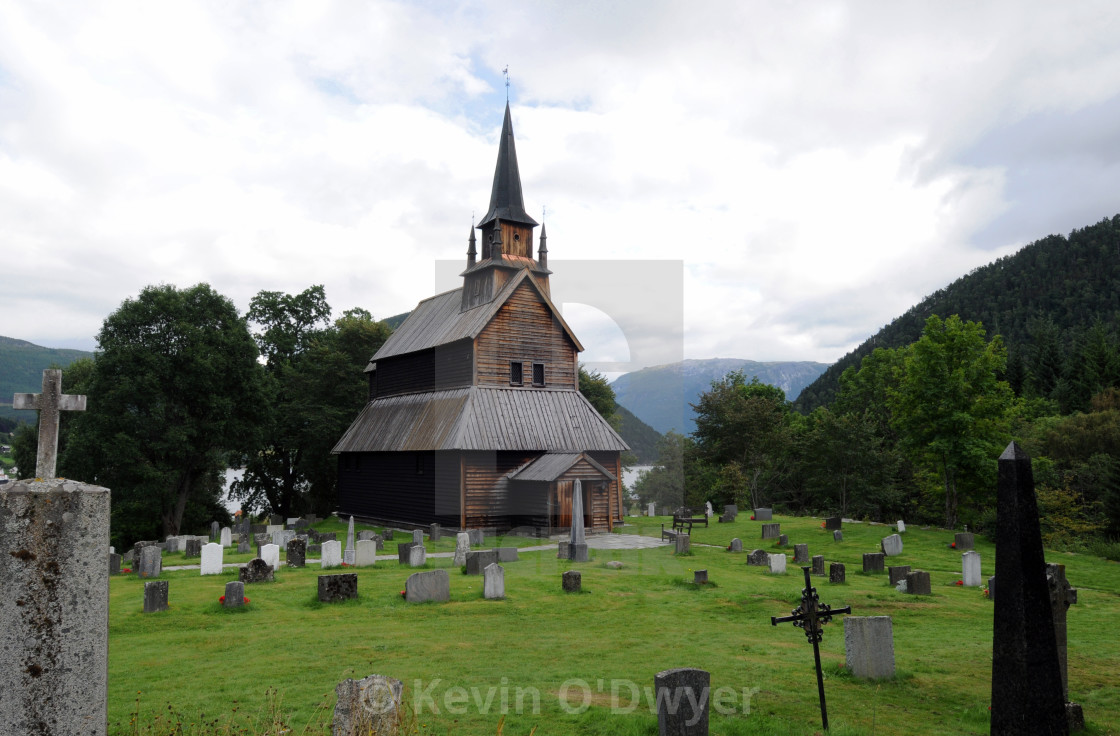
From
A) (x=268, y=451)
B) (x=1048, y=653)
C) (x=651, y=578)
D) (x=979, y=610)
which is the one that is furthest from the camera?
(x=268, y=451)

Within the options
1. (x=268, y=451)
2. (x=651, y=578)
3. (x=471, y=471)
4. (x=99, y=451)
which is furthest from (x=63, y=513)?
(x=268, y=451)

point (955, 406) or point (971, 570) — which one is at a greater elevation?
point (955, 406)

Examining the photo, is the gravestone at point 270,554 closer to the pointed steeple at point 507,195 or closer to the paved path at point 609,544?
the paved path at point 609,544

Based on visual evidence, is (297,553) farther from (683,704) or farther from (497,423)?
(683,704)

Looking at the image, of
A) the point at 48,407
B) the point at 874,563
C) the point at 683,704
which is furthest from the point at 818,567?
the point at 48,407

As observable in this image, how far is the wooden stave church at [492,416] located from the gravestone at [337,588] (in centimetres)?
1257

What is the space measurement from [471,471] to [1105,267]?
4470 inches

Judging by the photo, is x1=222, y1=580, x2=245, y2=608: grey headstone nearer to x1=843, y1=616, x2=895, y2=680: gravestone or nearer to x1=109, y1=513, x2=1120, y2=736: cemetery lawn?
x1=109, y1=513, x2=1120, y2=736: cemetery lawn

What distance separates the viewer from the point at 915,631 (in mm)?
12789

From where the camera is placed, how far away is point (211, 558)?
62.1 feet

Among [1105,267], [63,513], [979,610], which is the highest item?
[1105,267]

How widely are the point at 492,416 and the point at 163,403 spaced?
16.7 metres

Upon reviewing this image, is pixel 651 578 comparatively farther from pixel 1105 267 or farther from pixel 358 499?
pixel 1105 267

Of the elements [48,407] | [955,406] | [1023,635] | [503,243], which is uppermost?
[503,243]
